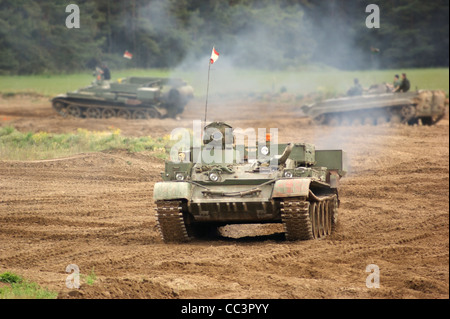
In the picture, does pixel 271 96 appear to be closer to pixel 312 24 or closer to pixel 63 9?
pixel 312 24

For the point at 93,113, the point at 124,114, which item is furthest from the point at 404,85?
the point at 93,113

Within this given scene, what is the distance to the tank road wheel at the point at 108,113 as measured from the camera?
3332 cm

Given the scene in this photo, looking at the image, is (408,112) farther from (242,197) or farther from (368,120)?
(242,197)

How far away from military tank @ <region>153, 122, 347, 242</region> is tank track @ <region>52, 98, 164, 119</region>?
19.2m

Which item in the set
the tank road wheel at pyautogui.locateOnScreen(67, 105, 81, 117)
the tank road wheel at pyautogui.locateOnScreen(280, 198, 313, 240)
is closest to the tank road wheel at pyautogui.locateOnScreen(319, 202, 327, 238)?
the tank road wheel at pyautogui.locateOnScreen(280, 198, 313, 240)

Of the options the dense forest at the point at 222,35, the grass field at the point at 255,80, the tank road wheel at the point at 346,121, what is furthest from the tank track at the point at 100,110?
the tank road wheel at the point at 346,121

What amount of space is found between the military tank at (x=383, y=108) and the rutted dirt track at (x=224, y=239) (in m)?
4.06

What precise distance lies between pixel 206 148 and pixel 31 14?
51.6ft

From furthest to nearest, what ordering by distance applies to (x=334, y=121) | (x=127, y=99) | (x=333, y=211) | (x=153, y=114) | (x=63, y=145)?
(x=153, y=114) < (x=127, y=99) < (x=334, y=121) < (x=63, y=145) < (x=333, y=211)

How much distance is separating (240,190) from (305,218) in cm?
113

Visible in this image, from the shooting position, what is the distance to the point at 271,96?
4366 centimetres

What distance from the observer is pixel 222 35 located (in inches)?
1332

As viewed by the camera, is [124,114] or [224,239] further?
[124,114]

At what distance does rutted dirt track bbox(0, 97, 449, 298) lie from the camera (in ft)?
30.8
